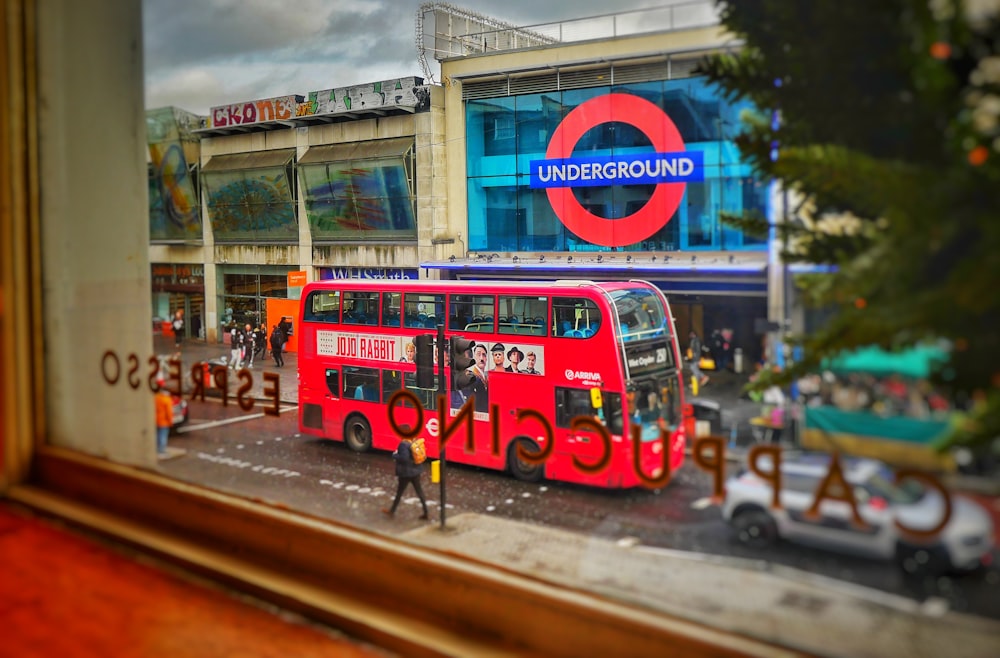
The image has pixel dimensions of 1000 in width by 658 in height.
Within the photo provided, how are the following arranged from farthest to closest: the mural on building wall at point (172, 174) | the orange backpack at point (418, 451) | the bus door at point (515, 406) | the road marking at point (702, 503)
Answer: the mural on building wall at point (172, 174) → the orange backpack at point (418, 451) → the bus door at point (515, 406) → the road marking at point (702, 503)

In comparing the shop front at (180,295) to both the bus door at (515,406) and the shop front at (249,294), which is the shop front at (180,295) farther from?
the bus door at (515,406)

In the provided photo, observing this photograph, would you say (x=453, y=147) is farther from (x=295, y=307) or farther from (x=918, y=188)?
(x=918, y=188)

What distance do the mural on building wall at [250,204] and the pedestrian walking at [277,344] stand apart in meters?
0.32

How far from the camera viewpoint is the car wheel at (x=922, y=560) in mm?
1457

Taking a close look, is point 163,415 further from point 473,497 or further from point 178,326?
point 473,497

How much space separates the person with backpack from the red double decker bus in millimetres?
45

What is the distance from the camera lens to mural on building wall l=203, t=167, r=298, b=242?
282cm

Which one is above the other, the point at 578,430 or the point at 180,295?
the point at 180,295

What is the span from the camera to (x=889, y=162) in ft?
4.83

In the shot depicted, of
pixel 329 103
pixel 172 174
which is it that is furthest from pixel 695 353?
pixel 172 174

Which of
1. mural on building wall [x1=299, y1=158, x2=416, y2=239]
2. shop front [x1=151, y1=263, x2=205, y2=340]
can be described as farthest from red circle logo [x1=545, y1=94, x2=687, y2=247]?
shop front [x1=151, y1=263, x2=205, y2=340]

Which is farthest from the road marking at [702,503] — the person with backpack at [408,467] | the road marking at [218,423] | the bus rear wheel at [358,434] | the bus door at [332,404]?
the road marking at [218,423]

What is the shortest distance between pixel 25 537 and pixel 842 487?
9.14 ft

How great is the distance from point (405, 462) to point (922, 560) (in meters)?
1.46
